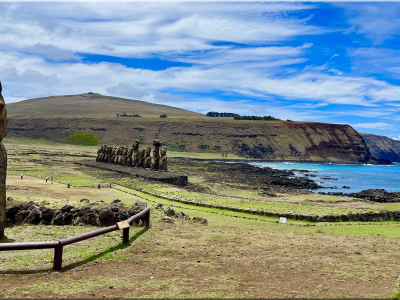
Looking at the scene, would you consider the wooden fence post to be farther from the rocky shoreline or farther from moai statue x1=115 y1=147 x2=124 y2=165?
moai statue x1=115 y1=147 x2=124 y2=165

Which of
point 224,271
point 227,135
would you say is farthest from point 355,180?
point 227,135

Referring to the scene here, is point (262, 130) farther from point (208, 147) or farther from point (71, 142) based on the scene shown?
point (71, 142)

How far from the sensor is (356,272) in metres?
9.03

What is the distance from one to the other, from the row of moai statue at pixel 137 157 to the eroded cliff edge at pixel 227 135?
85734mm

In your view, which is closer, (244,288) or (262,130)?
(244,288)

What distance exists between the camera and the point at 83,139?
155875 mm

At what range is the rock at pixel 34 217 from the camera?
45.2 ft

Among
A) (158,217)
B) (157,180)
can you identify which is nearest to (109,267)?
(158,217)

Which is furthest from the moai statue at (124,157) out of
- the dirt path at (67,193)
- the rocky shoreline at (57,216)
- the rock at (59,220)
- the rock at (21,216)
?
the rock at (59,220)

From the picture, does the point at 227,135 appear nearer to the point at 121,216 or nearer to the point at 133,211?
the point at 133,211

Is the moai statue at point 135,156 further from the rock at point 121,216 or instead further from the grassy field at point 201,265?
the rock at point 121,216

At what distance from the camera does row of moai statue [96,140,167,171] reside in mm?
53938

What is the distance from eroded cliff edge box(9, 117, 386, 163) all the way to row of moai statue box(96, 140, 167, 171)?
8573 cm

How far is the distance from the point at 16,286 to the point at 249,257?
19.2 ft
